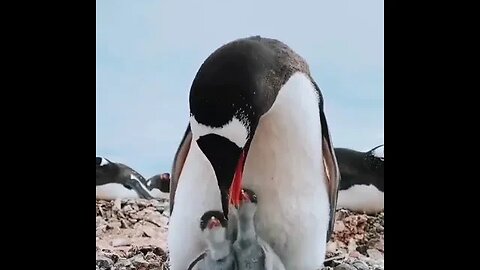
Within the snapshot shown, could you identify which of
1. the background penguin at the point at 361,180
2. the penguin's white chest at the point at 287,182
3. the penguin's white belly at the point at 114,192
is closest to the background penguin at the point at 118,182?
the penguin's white belly at the point at 114,192

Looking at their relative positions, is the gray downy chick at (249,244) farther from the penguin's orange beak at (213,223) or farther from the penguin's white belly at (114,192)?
the penguin's white belly at (114,192)

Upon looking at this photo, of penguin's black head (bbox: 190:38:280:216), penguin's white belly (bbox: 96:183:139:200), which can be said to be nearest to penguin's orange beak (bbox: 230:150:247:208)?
penguin's black head (bbox: 190:38:280:216)

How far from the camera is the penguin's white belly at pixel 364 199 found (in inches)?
58.2

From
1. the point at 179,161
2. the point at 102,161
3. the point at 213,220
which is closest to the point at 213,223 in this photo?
the point at 213,220

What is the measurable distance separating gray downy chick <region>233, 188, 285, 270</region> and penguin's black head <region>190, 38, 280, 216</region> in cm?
2

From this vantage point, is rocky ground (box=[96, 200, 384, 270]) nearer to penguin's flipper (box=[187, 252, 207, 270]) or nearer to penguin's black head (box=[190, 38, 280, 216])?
penguin's flipper (box=[187, 252, 207, 270])

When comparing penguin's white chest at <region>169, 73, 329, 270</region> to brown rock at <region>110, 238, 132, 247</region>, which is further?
brown rock at <region>110, 238, 132, 247</region>

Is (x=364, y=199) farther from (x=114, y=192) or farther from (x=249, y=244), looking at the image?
(x=114, y=192)

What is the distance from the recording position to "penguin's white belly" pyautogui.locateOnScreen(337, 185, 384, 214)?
1.48 meters

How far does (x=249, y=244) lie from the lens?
1436mm

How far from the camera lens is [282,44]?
1.46 metres
